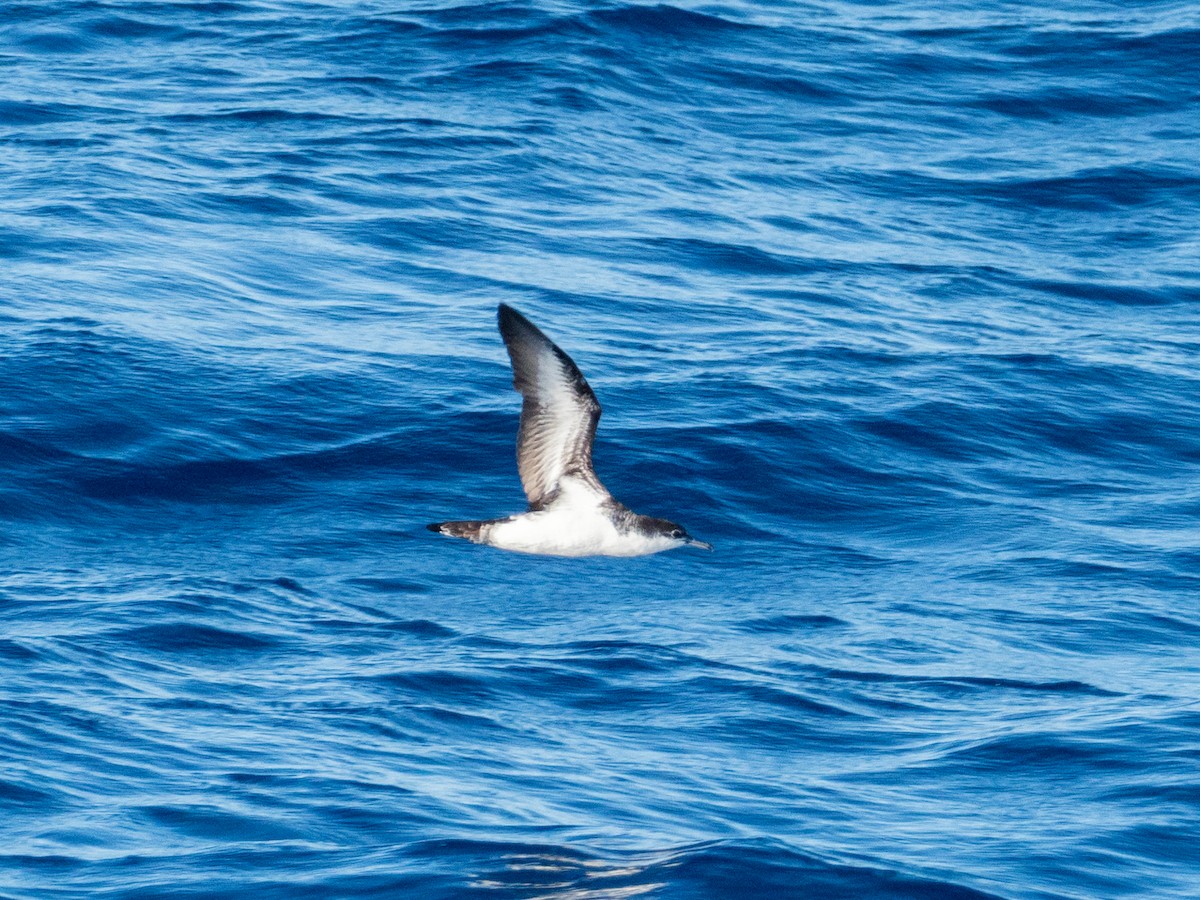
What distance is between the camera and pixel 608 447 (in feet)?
50.0

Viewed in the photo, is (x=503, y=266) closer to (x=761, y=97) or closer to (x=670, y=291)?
(x=670, y=291)

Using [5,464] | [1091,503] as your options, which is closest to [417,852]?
[5,464]

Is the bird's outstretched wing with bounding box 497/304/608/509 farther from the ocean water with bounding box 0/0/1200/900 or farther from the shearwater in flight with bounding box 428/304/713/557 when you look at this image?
the ocean water with bounding box 0/0/1200/900

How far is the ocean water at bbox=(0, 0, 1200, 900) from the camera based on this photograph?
10.4 metres

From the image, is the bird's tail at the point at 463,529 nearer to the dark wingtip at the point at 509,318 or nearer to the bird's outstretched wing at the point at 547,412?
the bird's outstretched wing at the point at 547,412

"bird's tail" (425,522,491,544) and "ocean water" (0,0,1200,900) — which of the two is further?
"bird's tail" (425,522,491,544)

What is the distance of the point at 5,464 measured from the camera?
1426cm

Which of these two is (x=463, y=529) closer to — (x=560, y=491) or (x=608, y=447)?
(x=560, y=491)

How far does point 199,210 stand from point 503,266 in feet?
10.1

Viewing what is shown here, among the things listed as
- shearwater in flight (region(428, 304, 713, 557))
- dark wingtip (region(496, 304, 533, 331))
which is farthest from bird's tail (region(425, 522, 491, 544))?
dark wingtip (region(496, 304, 533, 331))

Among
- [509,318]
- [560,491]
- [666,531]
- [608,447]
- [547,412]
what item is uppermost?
[509,318]

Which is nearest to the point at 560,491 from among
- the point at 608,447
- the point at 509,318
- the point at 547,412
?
the point at 547,412

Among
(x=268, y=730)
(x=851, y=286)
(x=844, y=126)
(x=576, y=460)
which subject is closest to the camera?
(x=268, y=730)

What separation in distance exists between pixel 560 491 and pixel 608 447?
10.8ft
